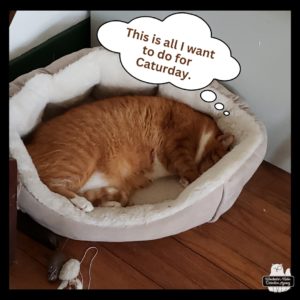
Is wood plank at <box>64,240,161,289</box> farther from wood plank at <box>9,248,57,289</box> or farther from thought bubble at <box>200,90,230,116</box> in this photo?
thought bubble at <box>200,90,230,116</box>

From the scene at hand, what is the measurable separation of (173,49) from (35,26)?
0.46m

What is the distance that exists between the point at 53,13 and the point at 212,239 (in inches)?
35.3

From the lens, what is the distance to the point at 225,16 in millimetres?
1565

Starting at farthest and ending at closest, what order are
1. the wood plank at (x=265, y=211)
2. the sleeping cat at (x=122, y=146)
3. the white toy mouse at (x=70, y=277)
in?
the wood plank at (x=265, y=211)
the sleeping cat at (x=122, y=146)
the white toy mouse at (x=70, y=277)

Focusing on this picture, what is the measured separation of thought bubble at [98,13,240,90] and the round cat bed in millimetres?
65

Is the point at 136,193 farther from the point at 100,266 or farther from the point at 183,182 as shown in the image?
the point at 100,266

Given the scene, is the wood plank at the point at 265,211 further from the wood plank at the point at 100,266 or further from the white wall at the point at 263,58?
the wood plank at the point at 100,266

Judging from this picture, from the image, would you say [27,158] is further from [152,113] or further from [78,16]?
[78,16]

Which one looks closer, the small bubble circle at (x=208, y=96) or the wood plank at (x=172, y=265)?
the wood plank at (x=172, y=265)

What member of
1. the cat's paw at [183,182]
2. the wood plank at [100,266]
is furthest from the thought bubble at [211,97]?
the wood plank at [100,266]

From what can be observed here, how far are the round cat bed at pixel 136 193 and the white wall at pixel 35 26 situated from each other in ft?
0.45

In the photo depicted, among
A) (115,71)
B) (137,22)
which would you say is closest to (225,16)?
(137,22)

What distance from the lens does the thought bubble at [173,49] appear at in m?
1.59

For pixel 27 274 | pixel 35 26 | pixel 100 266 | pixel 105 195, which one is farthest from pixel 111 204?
pixel 35 26
